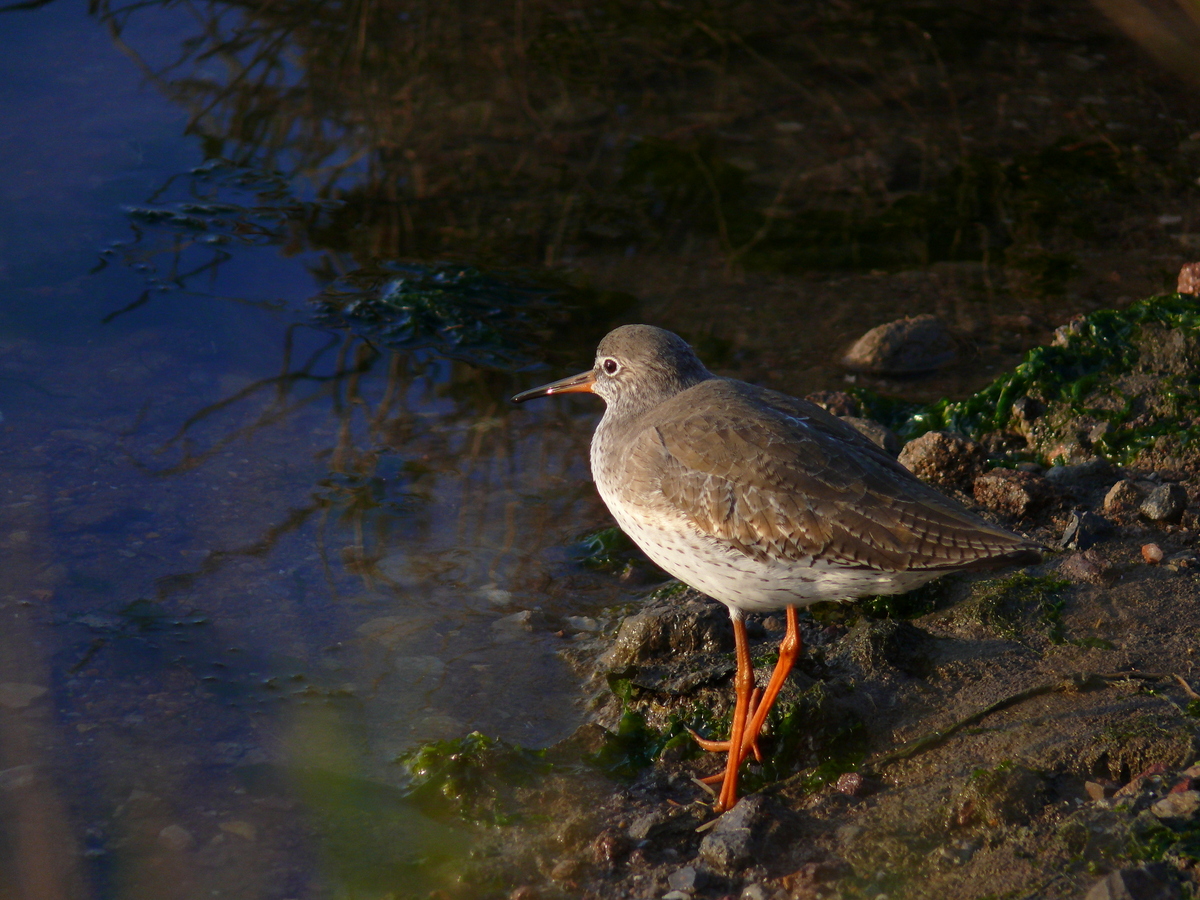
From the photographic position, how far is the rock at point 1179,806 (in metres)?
3.13

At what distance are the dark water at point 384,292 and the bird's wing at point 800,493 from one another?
117 cm

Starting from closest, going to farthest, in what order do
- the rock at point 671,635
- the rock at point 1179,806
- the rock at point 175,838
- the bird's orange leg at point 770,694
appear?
the rock at point 1179,806, the rock at point 175,838, the bird's orange leg at point 770,694, the rock at point 671,635

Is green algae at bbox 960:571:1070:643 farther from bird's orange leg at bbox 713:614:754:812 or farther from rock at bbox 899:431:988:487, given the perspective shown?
bird's orange leg at bbox 713:614:754:812

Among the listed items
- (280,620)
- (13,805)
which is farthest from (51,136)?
(13,805)

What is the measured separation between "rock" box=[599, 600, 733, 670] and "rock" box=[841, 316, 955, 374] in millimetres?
2611

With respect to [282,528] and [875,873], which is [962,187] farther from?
[875,873]

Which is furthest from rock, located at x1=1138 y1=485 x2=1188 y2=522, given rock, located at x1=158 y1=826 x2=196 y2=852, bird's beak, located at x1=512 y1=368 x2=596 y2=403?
rock, located at x1=158 y1=826 x2=196 y2=852

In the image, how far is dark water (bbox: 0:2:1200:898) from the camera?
14.5 ft

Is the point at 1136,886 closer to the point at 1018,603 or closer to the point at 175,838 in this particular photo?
the point at 1018,603

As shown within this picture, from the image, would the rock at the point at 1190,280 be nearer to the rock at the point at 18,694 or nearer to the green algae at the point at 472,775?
the green algae at the point at 472,775

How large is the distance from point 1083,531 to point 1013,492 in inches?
14.4

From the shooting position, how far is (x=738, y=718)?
13.2 ft

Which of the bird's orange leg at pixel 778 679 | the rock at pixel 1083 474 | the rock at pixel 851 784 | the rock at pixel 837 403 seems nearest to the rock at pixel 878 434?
the rock at pixel 837 403

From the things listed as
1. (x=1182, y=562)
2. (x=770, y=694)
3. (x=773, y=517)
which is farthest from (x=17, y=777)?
(x=1182, y=562)
